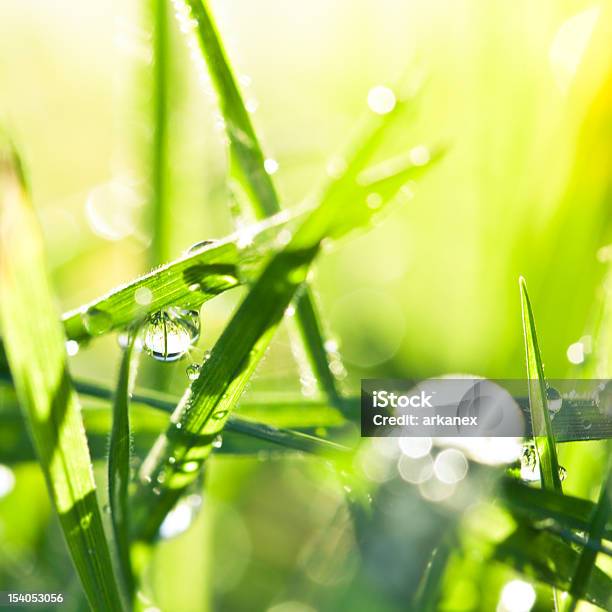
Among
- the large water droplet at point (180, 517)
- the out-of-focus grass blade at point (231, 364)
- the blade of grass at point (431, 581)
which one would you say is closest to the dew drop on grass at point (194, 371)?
the out-of-focus grass blade at point (231, 364)

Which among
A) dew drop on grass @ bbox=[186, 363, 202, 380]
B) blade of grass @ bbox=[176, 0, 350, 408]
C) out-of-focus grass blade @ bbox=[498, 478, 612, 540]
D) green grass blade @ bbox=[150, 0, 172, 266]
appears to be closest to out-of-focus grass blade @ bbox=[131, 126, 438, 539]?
dew drop on grass @ bbox=[186, 363, 202, 380]

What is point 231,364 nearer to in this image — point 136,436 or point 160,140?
point 136,436

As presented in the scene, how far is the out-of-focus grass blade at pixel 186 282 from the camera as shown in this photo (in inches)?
17.9

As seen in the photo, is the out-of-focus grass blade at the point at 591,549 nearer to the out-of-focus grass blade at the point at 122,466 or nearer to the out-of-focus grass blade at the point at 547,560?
the out-of-focus grass blade at the point at 547,560

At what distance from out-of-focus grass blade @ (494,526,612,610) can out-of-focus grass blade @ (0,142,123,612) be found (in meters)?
0.28

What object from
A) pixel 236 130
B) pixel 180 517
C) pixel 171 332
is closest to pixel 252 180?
pixel 236 130

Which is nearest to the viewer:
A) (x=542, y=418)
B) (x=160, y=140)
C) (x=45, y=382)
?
(x=45, y=382)

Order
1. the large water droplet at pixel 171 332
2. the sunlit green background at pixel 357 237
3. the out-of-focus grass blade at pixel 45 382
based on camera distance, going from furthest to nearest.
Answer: the sunlit green background at pixel 357 237 < the large water droplet at pixel 171 332 < the out-of-focus grass blade at pixel 45 382

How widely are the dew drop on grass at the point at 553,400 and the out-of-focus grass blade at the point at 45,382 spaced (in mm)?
345

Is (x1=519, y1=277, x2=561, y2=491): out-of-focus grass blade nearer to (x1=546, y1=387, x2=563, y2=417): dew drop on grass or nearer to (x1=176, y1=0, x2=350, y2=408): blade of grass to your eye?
(x1=546, y1=387, x2=563, y2=417): dew drop on grass

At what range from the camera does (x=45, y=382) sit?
1.35 ft

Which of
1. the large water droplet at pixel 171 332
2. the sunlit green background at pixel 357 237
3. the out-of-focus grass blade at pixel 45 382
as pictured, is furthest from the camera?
the sunlit green background at pixel 357 237

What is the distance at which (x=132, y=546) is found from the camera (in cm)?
49

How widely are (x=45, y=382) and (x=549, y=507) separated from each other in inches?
13.6
